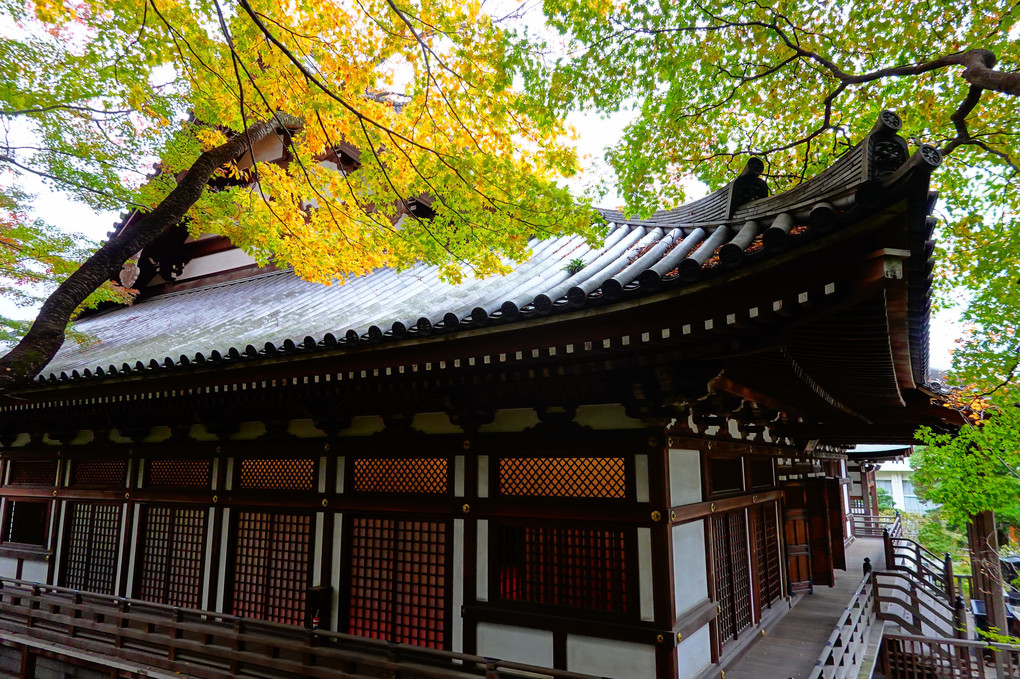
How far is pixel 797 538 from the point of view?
12156 millimetres

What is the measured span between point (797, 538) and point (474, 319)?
427 inches

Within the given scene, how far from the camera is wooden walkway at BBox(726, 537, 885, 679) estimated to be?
6460 mm

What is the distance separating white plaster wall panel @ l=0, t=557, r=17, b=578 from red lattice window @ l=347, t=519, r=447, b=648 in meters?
8.08

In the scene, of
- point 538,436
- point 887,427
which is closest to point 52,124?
point 538,436

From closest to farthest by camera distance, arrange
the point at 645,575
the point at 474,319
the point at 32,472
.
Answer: the point at 474,319 → the point at 645,575 → the point at 32,472

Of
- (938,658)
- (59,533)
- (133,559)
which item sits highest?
(59,533)

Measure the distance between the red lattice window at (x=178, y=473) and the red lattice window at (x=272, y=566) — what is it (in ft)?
3.83

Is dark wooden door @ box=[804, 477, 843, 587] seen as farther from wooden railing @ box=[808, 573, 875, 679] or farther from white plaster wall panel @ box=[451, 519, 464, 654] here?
white plaster wall panel @ box=[451, 519, 464, 654]

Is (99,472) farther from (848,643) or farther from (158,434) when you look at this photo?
(848,643)

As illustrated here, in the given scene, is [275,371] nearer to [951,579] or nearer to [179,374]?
[179,374]

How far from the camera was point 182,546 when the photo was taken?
8492 mm

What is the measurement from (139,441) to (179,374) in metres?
3.75

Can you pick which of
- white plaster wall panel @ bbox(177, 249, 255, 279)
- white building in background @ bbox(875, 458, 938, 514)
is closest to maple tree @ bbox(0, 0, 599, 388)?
white plaster wall panel @ bbox(177, 249, 255, 279)

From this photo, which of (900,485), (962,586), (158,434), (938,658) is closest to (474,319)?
(158,434)
